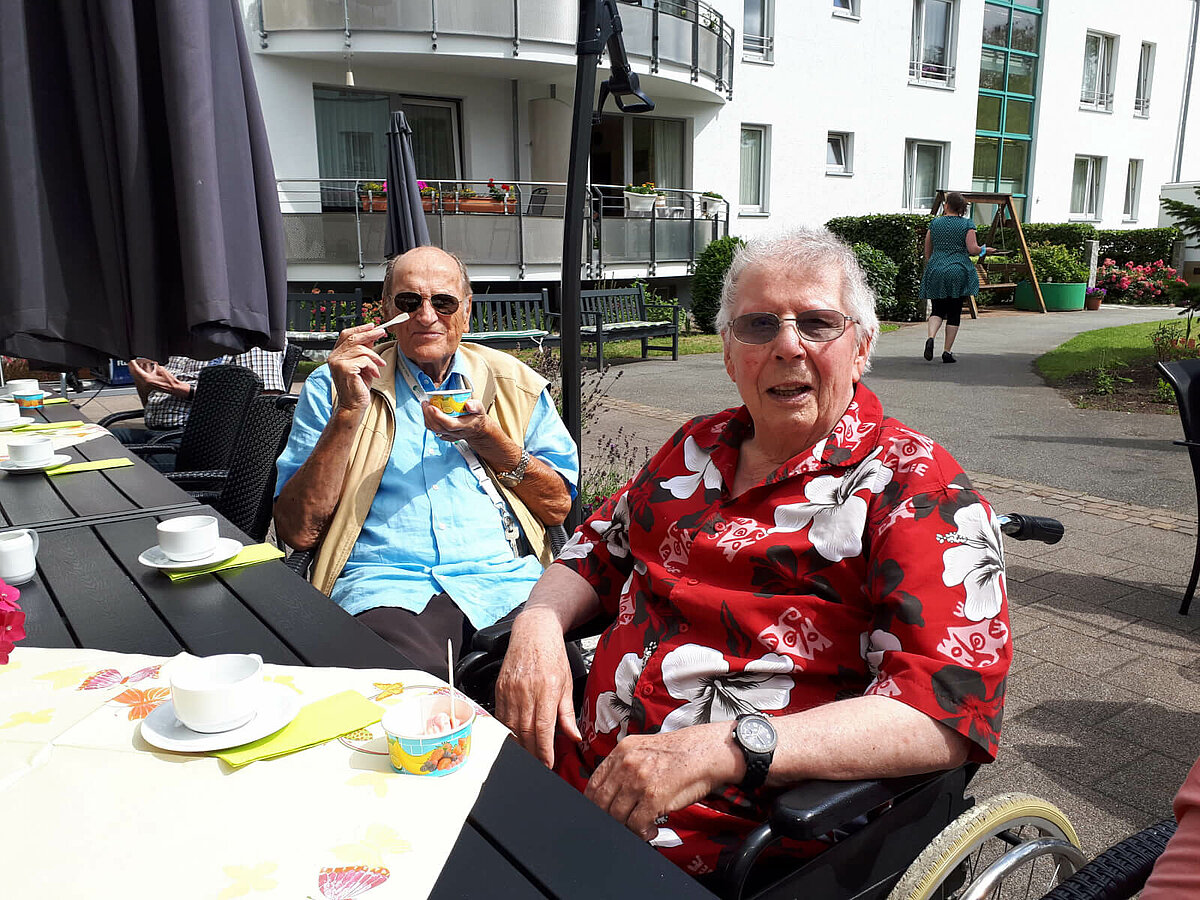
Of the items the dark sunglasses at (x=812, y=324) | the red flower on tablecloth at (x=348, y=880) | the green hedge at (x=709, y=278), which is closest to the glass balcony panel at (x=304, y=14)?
the green hedge at (x=709, y=278)

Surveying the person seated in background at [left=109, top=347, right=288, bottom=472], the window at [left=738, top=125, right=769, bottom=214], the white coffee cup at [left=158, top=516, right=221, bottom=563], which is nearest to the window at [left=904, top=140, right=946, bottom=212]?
the window at [left=738, top=125, right=769, bottom=214]

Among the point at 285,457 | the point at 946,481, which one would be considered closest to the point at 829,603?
the point at 946,481

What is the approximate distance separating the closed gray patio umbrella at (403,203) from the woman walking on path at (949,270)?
26.4 feet

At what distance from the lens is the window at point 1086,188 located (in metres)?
26.5

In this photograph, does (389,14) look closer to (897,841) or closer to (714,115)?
(714,115)

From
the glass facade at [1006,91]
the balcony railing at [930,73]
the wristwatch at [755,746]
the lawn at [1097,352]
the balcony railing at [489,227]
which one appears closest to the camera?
the wristwatch at [755,746]

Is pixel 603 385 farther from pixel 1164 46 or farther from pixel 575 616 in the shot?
pixel 1164 46

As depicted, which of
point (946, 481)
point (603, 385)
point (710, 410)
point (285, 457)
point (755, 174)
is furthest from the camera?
point (755, 174)

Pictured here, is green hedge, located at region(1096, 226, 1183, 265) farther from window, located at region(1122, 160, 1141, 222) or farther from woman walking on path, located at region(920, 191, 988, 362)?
woman walking on path, located at region(920, 191, 988, 362)

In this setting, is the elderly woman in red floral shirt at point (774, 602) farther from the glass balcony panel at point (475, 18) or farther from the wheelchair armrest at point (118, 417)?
the glass balcony panel at point (475, 18)

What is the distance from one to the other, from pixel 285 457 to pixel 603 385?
26.3ft

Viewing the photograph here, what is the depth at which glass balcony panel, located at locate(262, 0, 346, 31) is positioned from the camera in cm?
1377

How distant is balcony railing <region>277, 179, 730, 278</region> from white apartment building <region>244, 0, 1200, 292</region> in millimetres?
41

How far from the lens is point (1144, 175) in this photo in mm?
27688
